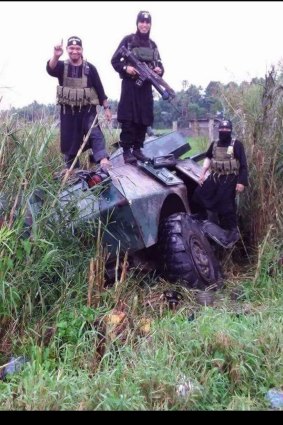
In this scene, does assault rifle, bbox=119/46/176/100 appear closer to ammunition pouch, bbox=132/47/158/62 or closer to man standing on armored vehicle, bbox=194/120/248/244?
ammunition pouch, bbox=132/47/158/62

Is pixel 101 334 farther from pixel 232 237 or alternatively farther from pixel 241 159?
pixel 241 159

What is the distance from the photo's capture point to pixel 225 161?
24.0ft

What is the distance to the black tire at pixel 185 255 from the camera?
623 centimetres

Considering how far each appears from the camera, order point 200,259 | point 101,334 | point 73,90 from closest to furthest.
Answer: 1. point 101,334
2. point 200,259
3. point 73,90

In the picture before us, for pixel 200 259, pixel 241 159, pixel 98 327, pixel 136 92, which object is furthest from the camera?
pixel 136 92

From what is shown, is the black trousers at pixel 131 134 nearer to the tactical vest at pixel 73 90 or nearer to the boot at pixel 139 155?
the boot at pixel 139 155

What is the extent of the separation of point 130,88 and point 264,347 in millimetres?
4035

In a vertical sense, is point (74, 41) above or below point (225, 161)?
above

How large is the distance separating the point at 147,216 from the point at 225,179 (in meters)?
1.54

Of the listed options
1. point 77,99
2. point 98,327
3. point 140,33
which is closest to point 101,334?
point 98,327

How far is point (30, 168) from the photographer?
17.2 feet

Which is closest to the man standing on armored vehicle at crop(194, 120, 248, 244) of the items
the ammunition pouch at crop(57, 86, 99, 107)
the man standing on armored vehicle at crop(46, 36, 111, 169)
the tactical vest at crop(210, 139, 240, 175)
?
the tactical vest at crop(210, 139, 240, 175)
